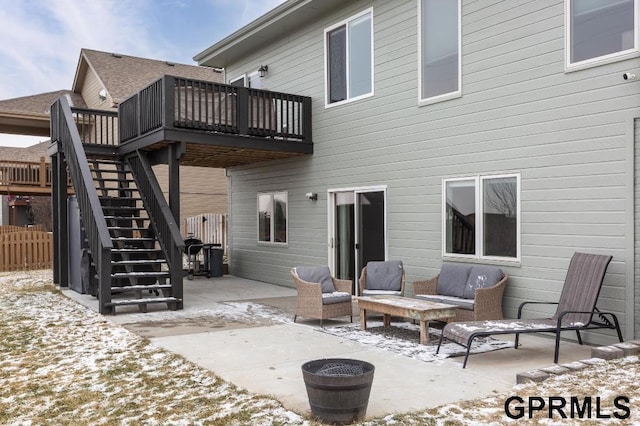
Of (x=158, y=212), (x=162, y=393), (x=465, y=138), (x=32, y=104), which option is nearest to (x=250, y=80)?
(x=158, y=212)

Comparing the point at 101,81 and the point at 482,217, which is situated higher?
the point at 101,81

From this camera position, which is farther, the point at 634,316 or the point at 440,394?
the point at 634,316

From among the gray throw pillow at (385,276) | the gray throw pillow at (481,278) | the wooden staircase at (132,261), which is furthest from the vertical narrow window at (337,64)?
the gray throw pillow at (481,278)

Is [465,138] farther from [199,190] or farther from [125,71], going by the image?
[125,71]

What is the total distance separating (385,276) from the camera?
8.26 m

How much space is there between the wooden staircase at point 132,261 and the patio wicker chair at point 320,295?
235 centimetres

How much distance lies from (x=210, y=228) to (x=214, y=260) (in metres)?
3.76

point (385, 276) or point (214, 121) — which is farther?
point (214, 121)

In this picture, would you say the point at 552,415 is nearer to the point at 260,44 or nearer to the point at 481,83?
the point at 481,83

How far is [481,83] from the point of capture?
7.75 m

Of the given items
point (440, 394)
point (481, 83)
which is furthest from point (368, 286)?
point (440, 394)

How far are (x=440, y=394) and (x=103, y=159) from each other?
953cm

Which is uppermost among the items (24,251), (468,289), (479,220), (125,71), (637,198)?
(125,71)

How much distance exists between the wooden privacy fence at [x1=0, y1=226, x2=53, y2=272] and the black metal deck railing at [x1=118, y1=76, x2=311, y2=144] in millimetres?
6756
